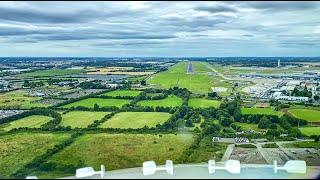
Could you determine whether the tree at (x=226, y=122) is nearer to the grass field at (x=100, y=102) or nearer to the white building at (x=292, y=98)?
the grass field at (x=100, y=102)

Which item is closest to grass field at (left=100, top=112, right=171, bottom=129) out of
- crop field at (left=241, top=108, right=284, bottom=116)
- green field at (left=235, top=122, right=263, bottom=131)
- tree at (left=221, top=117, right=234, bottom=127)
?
tree at (left=221, top=117, right=234, bottom=127)

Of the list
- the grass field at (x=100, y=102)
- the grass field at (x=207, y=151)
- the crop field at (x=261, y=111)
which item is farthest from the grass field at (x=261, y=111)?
the grass field at (x=100, y=102)

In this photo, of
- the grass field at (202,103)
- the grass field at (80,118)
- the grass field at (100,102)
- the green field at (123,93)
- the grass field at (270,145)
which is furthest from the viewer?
the green field at (123,93)

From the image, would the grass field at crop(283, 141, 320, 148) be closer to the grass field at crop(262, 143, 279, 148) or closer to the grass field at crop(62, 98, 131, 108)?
the grass field at crop(262, 143, 279, 148)

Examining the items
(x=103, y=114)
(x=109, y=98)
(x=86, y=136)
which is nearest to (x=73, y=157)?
(x=86, y=136)

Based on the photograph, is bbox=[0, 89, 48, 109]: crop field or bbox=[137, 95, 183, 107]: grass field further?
bbox=[0, 89, 48, 109]: crop field

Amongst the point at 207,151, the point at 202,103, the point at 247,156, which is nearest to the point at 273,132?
the point at 247,156
